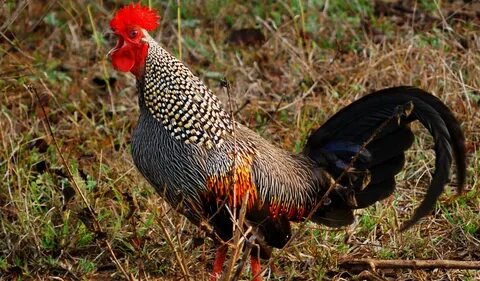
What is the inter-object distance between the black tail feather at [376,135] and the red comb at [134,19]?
957 mm

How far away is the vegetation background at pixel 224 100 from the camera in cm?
486

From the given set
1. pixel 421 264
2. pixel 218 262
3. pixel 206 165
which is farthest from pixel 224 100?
pixel 421 264

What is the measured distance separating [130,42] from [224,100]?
1949 millimetres

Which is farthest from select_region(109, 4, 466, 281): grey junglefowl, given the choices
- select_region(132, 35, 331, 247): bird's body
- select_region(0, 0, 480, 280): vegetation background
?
select_region(0, 0, 480, 280): vegetation background

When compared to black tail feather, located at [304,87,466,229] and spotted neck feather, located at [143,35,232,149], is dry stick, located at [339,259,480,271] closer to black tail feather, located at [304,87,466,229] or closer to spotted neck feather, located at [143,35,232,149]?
black tail feather, located at [304,87,466,229]

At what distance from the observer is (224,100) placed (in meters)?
6.30

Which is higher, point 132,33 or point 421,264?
point 132,33

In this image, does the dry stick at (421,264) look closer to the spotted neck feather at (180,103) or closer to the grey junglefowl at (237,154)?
the grey junglefowl at (237,154)

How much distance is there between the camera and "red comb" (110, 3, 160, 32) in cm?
441

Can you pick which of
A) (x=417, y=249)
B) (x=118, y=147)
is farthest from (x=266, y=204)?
(x=118, y=147)

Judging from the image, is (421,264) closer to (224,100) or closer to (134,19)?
(134,19)

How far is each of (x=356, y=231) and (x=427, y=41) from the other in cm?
211

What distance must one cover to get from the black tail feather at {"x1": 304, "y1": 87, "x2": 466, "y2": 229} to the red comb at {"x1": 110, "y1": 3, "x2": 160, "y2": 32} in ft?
3.14

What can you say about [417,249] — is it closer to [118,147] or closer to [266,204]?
[266,204]
